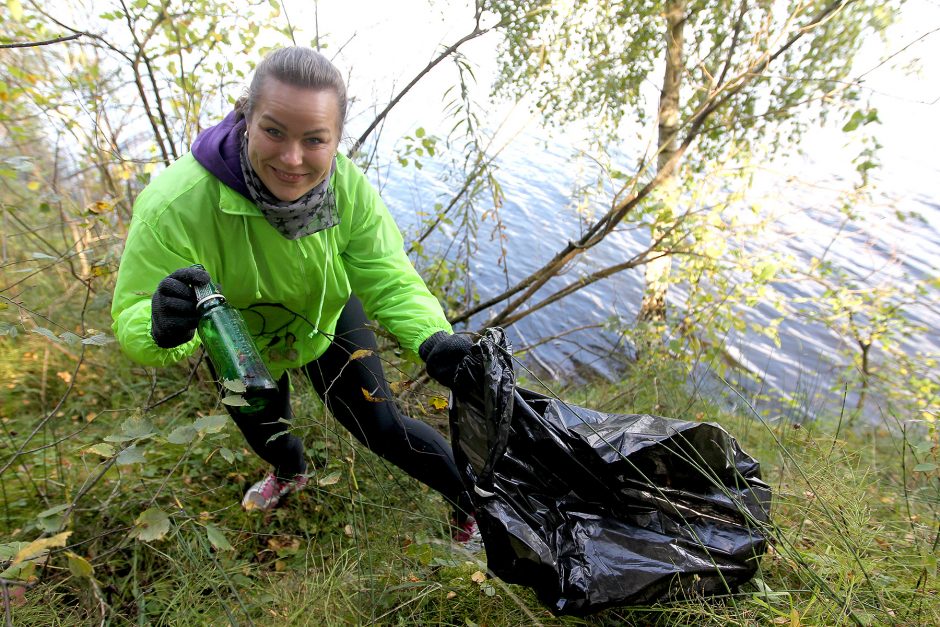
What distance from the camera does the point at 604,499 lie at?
151 cm

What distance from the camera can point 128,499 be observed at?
7.18 feet

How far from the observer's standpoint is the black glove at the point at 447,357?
1627 millimetres

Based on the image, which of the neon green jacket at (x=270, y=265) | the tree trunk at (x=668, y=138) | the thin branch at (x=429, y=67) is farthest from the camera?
the tree trunk at (x=668, y=138)

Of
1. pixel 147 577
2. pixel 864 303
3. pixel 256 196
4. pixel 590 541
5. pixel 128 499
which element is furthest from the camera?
pixel 864 303

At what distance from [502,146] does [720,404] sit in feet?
7.68

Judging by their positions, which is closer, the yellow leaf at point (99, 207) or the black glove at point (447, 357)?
the black glove at point (447, 357)

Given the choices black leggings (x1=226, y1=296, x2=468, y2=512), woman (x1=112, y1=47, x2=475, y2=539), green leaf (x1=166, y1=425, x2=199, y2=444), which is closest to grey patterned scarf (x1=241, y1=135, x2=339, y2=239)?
woman (x1=112, y1=47, x2=475, y2=539)

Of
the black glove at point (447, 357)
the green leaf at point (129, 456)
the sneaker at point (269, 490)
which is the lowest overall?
the sneaker at point (269, 490)

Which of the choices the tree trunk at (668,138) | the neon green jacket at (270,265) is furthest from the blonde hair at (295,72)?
the tree trunk at (668,138)

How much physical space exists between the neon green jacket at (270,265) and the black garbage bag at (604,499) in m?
0.44

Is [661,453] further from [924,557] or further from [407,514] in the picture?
[407,514]

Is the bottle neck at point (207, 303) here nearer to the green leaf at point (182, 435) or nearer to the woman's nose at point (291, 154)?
the green leaf at point (182, 435)

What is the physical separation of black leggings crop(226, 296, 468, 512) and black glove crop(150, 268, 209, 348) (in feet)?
2.33

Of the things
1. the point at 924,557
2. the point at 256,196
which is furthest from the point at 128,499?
the point at 924,557
